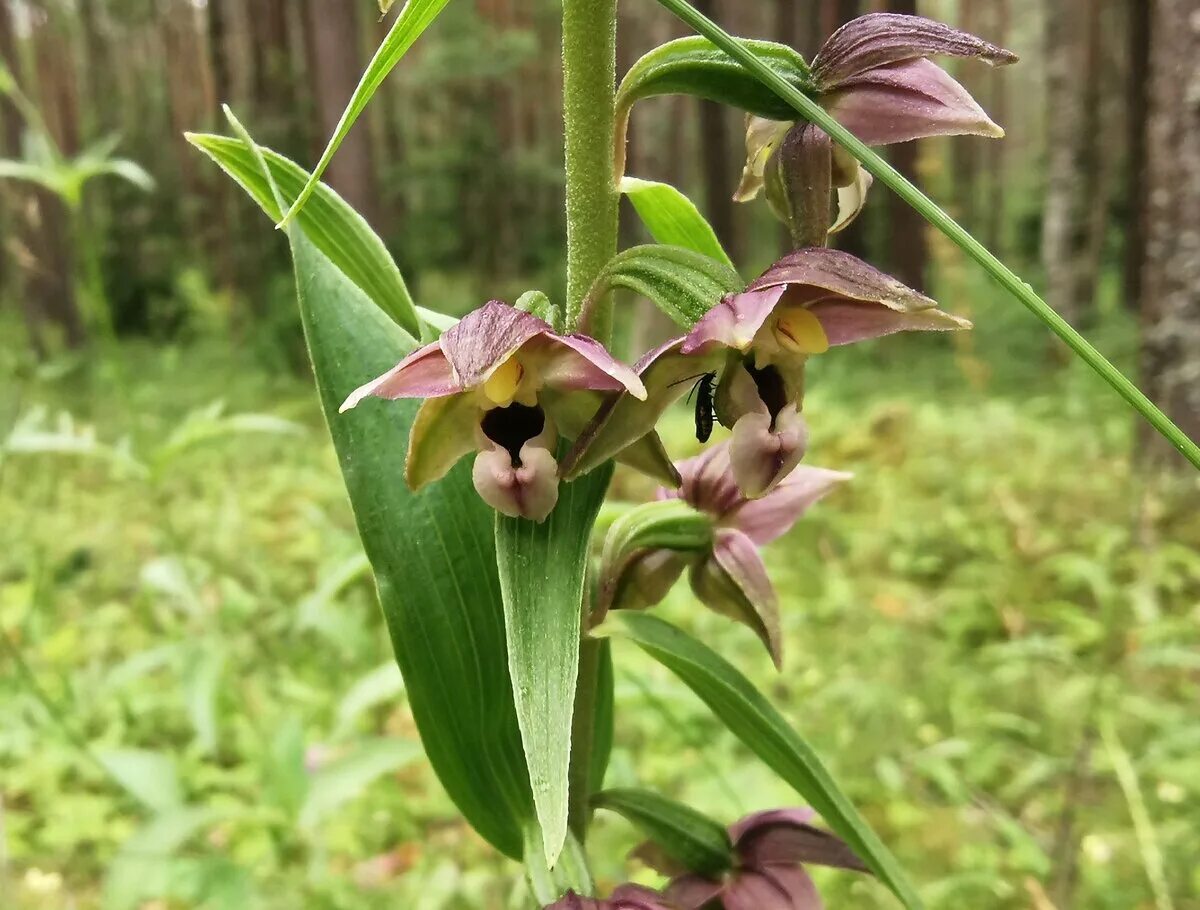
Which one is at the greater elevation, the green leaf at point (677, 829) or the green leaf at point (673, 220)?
the green leaf at point (673, 220)

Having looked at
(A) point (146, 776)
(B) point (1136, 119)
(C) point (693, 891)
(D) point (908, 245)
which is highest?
(B) point (1136, 119)

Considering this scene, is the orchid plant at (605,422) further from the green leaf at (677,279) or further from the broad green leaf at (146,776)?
the broad green leaf at (146,776)

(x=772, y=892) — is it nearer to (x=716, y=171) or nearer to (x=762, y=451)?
(x=762, y=451)

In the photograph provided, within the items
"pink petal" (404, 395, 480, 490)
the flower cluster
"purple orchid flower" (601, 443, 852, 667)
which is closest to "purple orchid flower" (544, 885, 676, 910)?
the flower cluster

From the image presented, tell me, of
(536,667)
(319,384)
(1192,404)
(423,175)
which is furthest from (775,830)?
(423,175)

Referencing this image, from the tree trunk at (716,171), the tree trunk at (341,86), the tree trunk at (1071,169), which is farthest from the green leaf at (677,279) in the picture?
the tree trunk at (716,171)

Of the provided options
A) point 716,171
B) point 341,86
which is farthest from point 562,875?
point 716,171

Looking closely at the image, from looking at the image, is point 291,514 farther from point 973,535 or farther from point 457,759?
point 457,759
